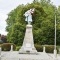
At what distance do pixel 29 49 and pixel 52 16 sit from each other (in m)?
31.5

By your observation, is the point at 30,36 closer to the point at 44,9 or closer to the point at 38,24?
the point at 38,24

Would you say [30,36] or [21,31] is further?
[21,31]

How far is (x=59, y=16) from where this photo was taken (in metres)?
71.2

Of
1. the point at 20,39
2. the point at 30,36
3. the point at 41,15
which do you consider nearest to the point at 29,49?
the point at 30,36

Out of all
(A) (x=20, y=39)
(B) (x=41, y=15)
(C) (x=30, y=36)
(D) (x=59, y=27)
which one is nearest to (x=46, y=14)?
(B) (x=41, y=15)

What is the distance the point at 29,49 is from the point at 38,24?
2971cm

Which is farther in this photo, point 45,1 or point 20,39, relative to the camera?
point 45,1

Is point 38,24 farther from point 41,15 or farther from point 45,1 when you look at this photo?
point 45,1

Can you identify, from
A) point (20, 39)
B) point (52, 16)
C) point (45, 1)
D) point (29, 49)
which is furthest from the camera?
point (45, 1)

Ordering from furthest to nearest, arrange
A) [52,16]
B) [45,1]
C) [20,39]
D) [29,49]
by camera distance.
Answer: [45,1] < [52,16] < [20,39] < [29,49]

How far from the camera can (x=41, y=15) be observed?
221 feet

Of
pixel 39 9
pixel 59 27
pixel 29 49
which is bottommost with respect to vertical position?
pixel 29 49

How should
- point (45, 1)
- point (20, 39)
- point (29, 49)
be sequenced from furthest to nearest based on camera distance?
point (45, 1), point (20, 39), point (29, 49)

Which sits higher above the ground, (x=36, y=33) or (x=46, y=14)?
(x=46, y=14)
